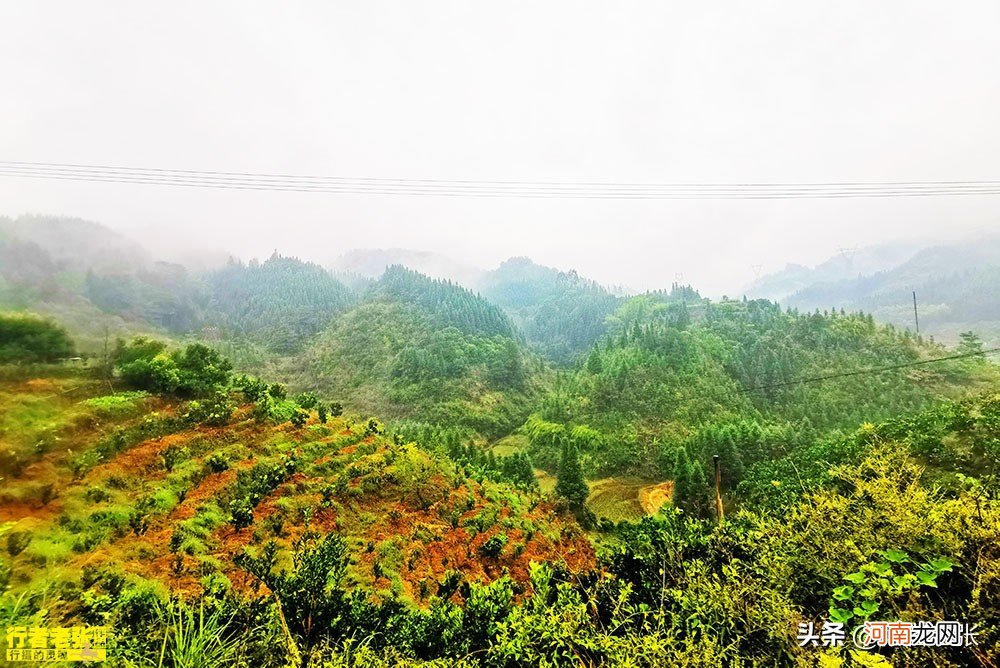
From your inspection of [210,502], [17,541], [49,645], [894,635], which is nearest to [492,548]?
[210,502]

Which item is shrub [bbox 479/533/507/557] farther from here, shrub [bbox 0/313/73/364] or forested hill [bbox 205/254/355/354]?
forested hill [bbox 205/254/355/354]

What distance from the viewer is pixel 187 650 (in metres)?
4.56

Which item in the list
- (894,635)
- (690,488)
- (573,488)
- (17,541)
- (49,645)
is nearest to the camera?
(894,635)

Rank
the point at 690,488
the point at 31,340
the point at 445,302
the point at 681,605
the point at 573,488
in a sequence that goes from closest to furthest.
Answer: the point at 681,605 → the point at 31,340 → the point at 690,488 → the point at 573,488 → the point at 445,302

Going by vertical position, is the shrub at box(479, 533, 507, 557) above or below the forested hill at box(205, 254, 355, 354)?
below

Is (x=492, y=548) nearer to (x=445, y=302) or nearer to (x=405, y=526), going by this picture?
(x=405, y=526)

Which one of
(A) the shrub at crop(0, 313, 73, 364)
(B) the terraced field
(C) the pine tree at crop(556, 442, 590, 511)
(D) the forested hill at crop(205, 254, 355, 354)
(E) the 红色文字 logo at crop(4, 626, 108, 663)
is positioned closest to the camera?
(E) the 红色文字 logo at crop(4, 626, 108, 663)

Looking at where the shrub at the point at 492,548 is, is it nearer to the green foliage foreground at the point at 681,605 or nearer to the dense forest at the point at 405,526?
the dense forest at the point at 405,526

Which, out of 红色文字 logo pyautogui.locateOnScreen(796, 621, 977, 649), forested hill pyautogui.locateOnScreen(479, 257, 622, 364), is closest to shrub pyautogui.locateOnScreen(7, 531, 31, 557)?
红色文字 logo pyautogui.locateOnScreen(796, 621, 977, 649)

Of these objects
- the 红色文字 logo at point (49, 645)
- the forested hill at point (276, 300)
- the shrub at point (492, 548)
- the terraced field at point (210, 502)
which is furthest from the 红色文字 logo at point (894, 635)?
the forested hill at point (276, 300)

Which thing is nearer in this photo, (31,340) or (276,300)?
(31,340)

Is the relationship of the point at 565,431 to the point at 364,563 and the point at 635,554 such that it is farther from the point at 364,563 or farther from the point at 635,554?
the point at 635,554

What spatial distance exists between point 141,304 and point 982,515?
56372mm

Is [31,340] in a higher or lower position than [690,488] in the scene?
higher
